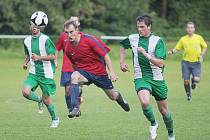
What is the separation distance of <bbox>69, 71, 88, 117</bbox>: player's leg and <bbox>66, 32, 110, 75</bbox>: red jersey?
0.74ft

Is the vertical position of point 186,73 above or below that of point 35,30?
below

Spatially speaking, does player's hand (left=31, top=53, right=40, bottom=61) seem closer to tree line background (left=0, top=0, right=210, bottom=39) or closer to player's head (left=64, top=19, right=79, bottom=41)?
player's head (left=64, top=19, right=79, bottom=41)

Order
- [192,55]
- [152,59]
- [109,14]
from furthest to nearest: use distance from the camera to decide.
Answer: [109,14] → [192,55] → [152,59]

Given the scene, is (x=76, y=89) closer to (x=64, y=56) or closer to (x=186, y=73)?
(x=64, y=56)

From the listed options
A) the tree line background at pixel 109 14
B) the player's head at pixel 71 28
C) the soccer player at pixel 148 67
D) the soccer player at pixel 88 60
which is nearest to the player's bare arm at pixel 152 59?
the soccer player at pixel 148 67

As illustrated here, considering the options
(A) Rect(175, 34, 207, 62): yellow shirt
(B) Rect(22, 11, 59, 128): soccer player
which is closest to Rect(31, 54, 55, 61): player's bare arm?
(B) Rect(22, 11, 59, 128): soccer player

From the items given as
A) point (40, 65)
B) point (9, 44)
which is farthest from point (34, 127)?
point (9, 44)

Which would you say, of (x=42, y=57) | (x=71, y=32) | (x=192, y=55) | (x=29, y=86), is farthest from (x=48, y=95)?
(x=192, y=55)

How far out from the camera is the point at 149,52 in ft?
35.9

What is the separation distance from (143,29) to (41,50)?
2.83 meters

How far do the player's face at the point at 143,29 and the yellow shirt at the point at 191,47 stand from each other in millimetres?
8419

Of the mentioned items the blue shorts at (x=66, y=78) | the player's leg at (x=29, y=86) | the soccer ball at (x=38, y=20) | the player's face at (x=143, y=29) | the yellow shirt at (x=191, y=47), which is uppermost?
the player's face at (x=143, y=29)

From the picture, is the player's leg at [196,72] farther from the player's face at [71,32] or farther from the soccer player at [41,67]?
the player's face at [71,32]

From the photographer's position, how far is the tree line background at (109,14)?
4250 cm
